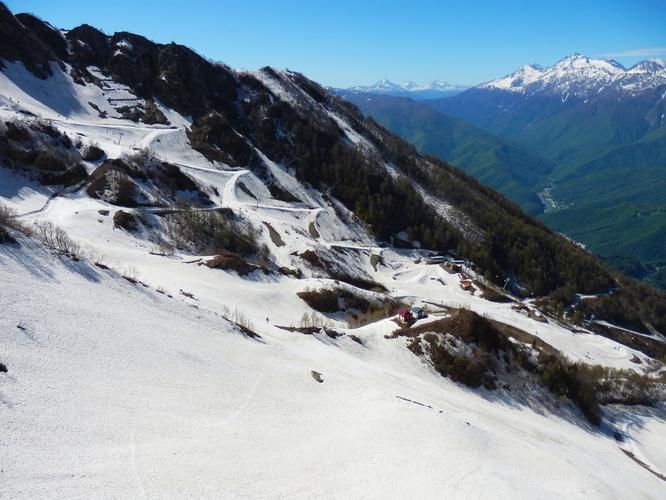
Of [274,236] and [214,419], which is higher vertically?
[274,236]

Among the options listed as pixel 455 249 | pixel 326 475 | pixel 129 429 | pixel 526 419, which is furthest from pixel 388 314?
pixel 455 249

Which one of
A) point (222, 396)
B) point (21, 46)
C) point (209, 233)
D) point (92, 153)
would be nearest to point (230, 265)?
point (209, 233)

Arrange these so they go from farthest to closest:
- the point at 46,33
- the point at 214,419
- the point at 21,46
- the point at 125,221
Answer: the point at 46,33
the point at 21,46
the point at 125,221
the point at 214,419

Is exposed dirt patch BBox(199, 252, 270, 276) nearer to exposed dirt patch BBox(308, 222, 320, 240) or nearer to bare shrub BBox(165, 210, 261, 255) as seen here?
bare shrub BBox(165, 210, 261, 255)

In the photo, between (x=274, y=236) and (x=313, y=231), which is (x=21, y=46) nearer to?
(x=274, y=236)

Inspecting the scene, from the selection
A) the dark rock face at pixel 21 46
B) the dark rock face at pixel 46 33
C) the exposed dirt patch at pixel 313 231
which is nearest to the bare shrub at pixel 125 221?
the exposed dirt patch at pixel 313 231

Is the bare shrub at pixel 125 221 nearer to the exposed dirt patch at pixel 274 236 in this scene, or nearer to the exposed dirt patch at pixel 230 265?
the exposed dirt patch at pixel 230 265

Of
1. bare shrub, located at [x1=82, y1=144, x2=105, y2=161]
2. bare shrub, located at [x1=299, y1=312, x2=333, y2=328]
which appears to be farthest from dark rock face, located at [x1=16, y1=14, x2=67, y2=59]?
bare shrub, located at [x1=299, y1=312, x2=333, y2=328]

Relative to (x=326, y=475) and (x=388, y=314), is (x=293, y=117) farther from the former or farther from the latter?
(x=326, y=475)
